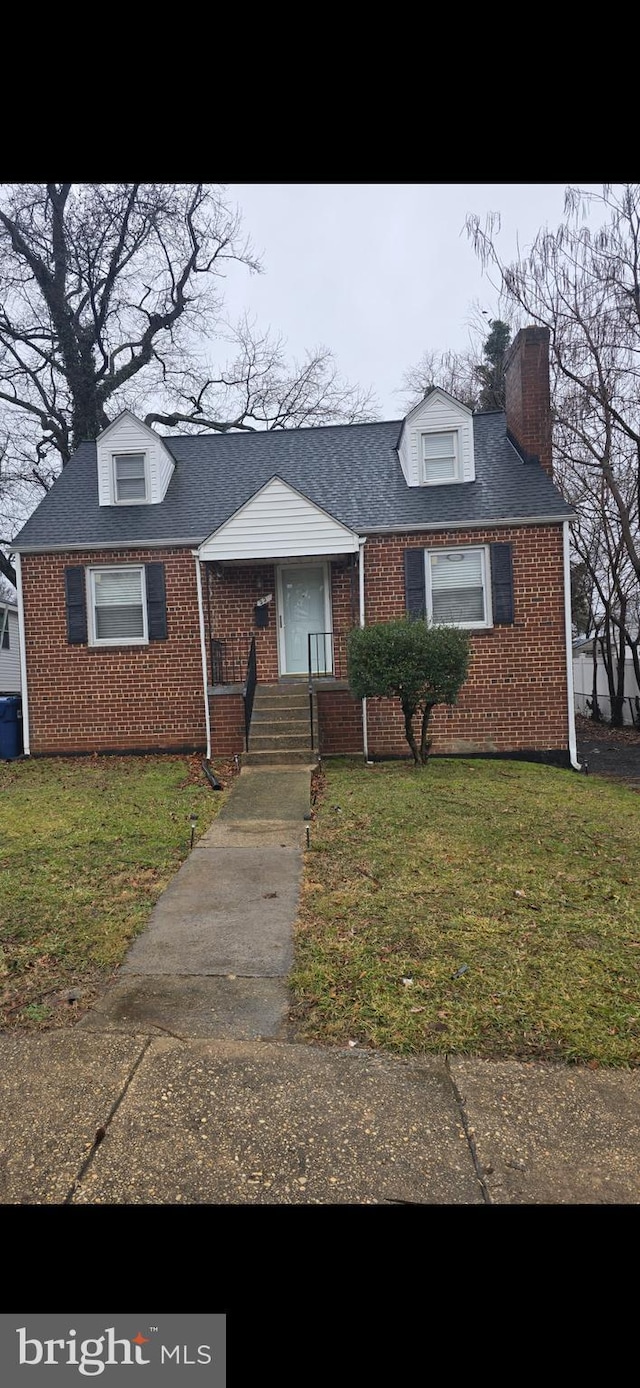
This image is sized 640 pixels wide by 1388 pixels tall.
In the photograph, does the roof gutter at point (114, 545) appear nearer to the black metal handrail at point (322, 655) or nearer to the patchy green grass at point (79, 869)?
the black metal handrail at point (322, 655)

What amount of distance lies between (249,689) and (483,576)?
4.12 meters

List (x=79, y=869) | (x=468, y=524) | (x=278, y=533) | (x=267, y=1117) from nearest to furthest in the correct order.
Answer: (x=267, y=1117) → (x=79, y=869) → (x=278, y=533) → (x=468, y=524)

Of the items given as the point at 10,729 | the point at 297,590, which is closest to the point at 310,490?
the point at 297,590

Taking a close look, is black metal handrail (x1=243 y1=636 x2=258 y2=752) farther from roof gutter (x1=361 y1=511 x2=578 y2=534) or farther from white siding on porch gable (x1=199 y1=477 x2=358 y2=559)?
roof gutter (x1=361 y1=511 x2=578 y2=534)

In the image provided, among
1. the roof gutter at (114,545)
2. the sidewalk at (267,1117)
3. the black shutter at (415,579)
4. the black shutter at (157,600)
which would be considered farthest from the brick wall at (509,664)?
the sidewalk at (267,1117)

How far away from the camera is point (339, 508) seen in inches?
462

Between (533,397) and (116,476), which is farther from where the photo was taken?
(116,476)

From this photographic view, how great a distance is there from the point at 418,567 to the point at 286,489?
238 cm

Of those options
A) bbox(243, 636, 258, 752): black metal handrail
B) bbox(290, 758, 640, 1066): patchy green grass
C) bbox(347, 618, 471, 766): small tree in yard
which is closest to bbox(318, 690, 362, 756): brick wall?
bbox(243, 636, 258, 752): black metal handrail

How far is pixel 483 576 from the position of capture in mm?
11195

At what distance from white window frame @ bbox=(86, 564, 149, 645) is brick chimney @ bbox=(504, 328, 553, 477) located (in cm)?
694

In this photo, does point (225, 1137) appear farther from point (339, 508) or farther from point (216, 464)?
point (216, 464)

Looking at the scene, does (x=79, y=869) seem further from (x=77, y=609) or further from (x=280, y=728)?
(x=77, y=609)
